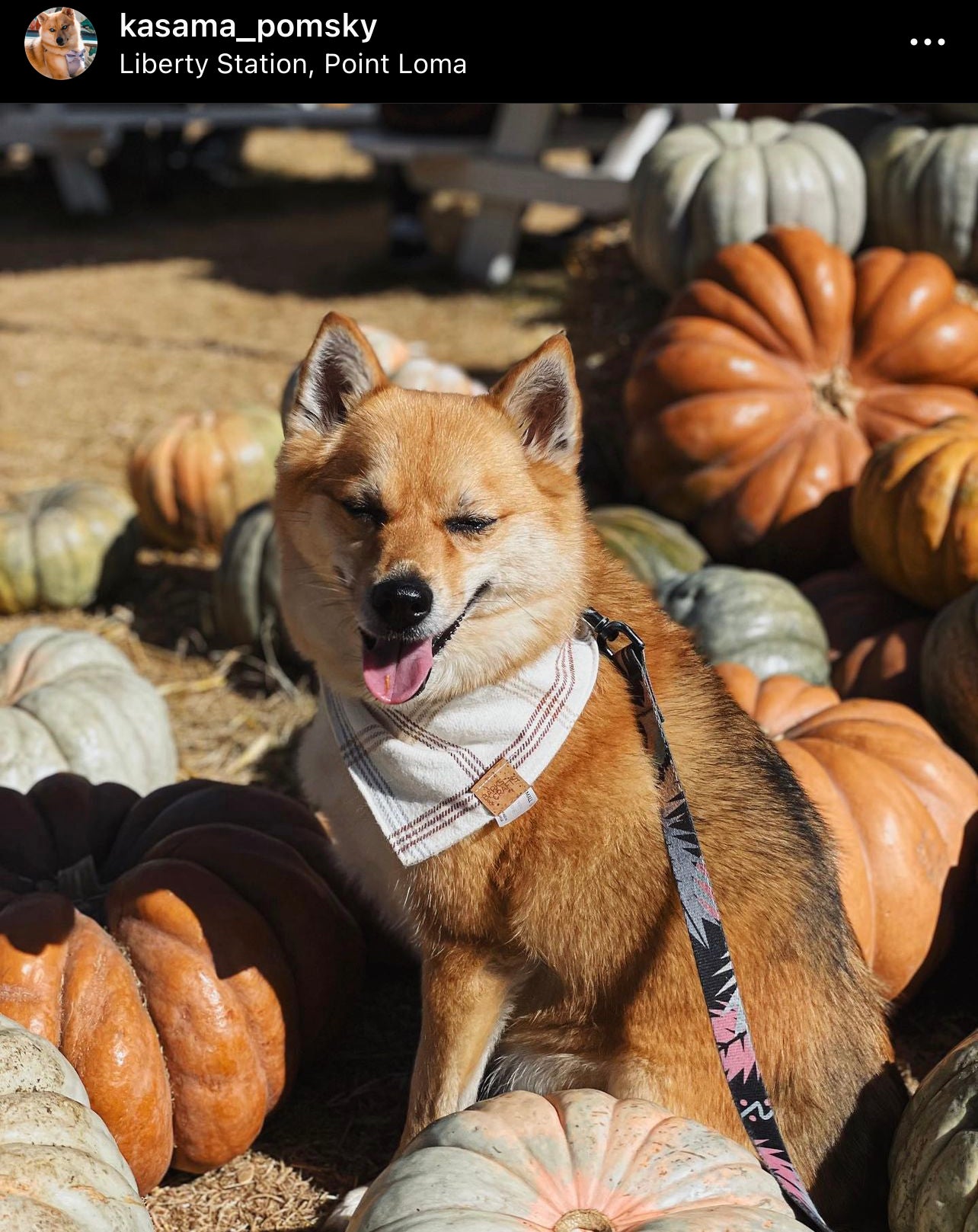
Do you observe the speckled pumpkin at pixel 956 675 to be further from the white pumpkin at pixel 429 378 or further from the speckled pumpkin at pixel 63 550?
the speckled pumpkin at pixel 63 550

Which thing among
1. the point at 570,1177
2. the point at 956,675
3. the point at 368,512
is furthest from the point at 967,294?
the point at 570,1177

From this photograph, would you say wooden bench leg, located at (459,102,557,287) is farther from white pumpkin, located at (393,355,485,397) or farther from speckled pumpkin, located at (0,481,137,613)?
speckled pumpkin, located at (0,481,137,613)

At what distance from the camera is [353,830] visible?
2971 millimetres

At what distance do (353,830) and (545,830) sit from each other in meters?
0.51

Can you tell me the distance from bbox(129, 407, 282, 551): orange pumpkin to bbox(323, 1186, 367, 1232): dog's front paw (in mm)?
4343

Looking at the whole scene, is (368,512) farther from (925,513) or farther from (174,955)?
(925,513)

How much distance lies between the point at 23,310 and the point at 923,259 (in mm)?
9117

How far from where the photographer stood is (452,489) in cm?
284

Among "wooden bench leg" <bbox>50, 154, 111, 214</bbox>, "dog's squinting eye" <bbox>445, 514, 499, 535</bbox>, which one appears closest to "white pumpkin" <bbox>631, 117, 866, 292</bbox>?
"dog's squinting eye" <bbox>445, 514, 499, 535</bbox>

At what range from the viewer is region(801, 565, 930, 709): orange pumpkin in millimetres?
4582
